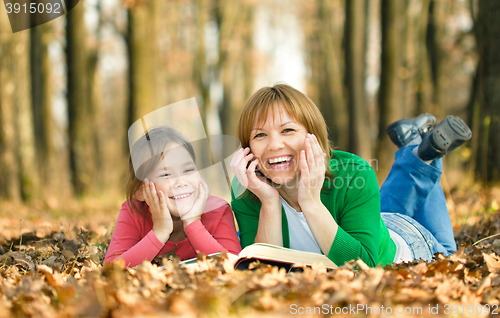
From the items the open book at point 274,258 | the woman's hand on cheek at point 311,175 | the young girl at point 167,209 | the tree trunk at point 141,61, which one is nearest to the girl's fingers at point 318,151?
the woman's hand on cheek at point 311,175

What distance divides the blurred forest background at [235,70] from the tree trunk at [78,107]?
22 mm

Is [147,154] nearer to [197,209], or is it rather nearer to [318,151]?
[197,209]

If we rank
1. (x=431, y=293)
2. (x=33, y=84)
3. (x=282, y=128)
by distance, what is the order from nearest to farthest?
(x=431, y=293)
(x=282, y=128)
(x=33, y=84)

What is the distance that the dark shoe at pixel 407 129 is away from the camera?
3623 millimetres

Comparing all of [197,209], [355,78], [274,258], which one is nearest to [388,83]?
[355,78]

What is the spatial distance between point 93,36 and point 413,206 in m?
15.8

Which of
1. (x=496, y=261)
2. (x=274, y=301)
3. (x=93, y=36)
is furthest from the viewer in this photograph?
(x=93, y=36)

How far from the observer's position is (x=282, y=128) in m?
2.62

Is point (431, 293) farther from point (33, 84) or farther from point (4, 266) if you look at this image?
point (33, 84)

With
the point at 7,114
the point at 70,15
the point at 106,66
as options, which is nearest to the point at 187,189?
the point at 7,114

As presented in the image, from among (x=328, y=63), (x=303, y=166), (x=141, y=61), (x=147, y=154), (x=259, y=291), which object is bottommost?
(x=259, y=291)

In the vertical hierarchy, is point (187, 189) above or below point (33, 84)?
below

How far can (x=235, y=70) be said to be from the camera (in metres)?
22.3

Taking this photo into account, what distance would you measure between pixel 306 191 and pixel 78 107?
773 cm
